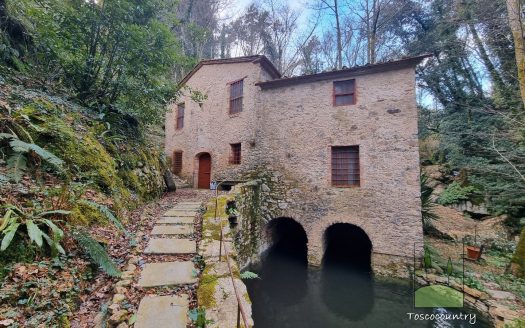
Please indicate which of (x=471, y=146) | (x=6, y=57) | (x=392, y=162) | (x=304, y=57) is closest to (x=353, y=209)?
(x=392, y=162)

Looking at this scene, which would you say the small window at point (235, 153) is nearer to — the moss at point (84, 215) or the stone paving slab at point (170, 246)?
the stone paving slab at point (170, 246)

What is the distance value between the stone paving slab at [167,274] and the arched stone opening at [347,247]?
712 centimetres

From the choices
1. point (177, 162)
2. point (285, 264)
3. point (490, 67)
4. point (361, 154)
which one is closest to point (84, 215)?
point (285, 264)

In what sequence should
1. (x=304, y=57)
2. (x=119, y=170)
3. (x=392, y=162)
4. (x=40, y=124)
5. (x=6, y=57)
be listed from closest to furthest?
(x=40, y=124), (x=6, y=57), (x=119, y=170), (x=392, y=162), (x=304, y=57)

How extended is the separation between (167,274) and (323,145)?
7.32 m

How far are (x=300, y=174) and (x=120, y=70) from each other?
687cm

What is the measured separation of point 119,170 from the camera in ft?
17.6

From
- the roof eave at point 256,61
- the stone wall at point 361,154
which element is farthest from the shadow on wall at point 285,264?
the roof eave at point 256,61

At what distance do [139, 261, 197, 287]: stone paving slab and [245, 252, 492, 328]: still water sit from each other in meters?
3.88

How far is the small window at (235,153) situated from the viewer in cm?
1103

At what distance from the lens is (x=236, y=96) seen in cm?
1109

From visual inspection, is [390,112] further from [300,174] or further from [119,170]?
[119,170]

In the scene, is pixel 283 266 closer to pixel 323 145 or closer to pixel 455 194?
pixel 323 145

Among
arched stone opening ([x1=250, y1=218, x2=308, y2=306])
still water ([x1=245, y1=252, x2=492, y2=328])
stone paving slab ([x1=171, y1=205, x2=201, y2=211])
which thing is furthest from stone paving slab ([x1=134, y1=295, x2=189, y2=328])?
arched stone opening ([x1=250, y1=218, x2=308, y2=306])
